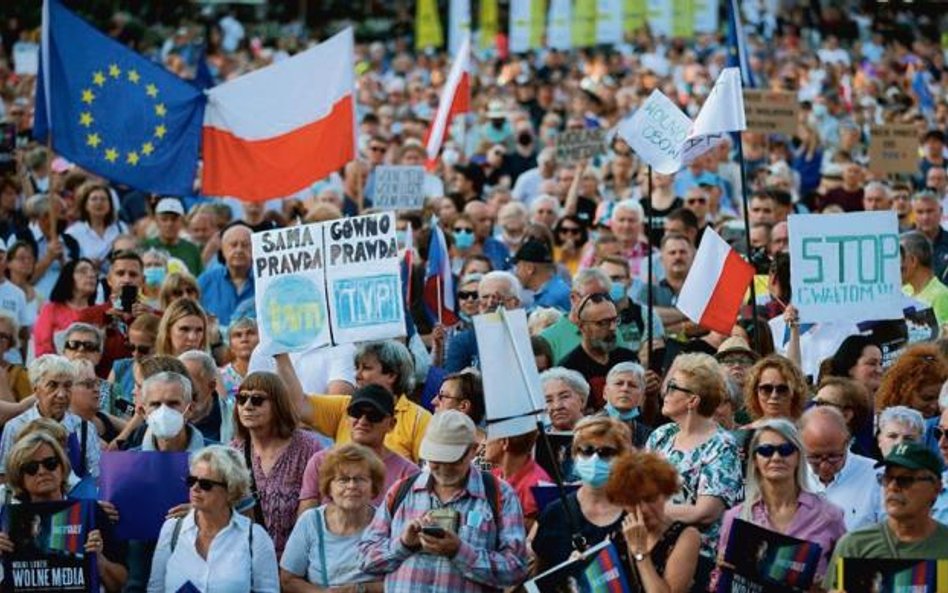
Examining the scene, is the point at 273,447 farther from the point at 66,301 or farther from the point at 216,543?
the point at 66,301

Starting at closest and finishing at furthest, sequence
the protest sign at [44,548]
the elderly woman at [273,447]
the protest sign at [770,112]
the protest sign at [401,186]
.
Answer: the protest sign at [44,548] < the elderly woman at [273,447] < the protest sign at [401,186] < the protest sign at [770,112]

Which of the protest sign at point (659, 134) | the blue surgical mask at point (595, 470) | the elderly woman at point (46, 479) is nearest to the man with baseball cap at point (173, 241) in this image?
the protest sign at point (659, 134)

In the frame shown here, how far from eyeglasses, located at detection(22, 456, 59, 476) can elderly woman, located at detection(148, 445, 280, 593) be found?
53 cm

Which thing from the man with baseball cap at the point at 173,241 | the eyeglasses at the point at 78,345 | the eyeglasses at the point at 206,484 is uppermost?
the man with baseball cap at the point at 173,241

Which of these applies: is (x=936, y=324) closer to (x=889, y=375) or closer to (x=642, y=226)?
(x=889, y=375)

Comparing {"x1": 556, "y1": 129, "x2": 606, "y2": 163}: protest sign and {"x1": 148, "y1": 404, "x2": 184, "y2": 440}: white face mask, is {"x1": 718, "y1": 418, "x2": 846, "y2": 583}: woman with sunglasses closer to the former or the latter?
{"x1": 148, "y1": 404, "x2": 184, "y2": 440}: white face mask

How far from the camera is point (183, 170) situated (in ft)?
57.7

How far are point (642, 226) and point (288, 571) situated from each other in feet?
26.9

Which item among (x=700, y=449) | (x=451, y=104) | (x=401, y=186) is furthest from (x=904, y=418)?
(x=451, y=104)

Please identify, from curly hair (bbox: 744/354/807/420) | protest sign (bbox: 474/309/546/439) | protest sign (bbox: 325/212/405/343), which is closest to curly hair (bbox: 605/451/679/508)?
protest sign (bbox: 474/309/546/439)

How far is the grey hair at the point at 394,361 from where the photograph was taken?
40.1 ft

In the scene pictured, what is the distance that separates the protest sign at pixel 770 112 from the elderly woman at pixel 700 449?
11.4m

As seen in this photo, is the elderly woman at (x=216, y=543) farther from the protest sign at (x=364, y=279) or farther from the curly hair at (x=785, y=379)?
the curly hair at (x=785, y=379)

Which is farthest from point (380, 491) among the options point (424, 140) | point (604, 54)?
point (604, 54)
